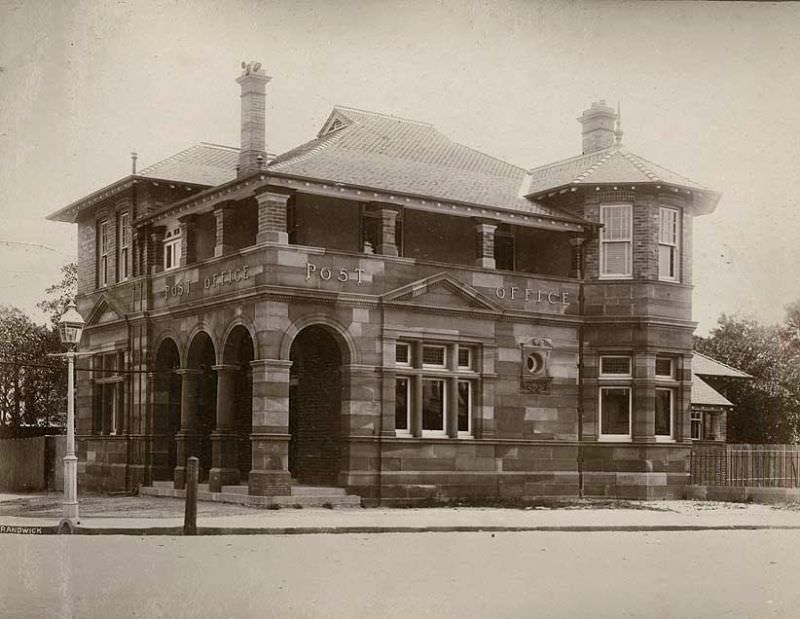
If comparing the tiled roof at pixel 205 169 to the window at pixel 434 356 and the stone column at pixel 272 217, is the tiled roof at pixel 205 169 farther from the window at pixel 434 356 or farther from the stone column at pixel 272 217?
the window at pixel 434 356

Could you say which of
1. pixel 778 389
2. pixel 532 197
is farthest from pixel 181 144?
pixel 778 389

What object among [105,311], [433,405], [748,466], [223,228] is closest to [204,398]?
[105,311]

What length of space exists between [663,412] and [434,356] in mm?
5940

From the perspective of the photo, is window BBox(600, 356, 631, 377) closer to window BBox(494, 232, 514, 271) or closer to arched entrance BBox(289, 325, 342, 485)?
window BBox(494, 232, 514, 271)

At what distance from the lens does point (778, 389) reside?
28.4 metres

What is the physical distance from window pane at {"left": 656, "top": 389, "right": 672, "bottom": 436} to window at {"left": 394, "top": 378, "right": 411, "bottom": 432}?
6.25 meters

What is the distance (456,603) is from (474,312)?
1323 cm

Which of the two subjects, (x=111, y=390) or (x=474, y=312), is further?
(x=111, y=390)

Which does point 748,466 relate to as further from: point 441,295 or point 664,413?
point 441,295

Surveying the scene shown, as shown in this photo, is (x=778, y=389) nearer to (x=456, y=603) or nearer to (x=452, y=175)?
(x=452, y=175)

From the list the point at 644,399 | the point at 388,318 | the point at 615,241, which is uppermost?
the point at 615,241

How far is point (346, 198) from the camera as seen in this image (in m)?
23.5

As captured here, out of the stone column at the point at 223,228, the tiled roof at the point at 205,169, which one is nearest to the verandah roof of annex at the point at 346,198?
the stone column at the point at 223,228

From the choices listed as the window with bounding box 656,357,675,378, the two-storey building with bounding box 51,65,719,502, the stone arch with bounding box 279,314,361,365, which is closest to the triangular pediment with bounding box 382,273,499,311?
the two-storey building with bounding box 51,65,719,502
